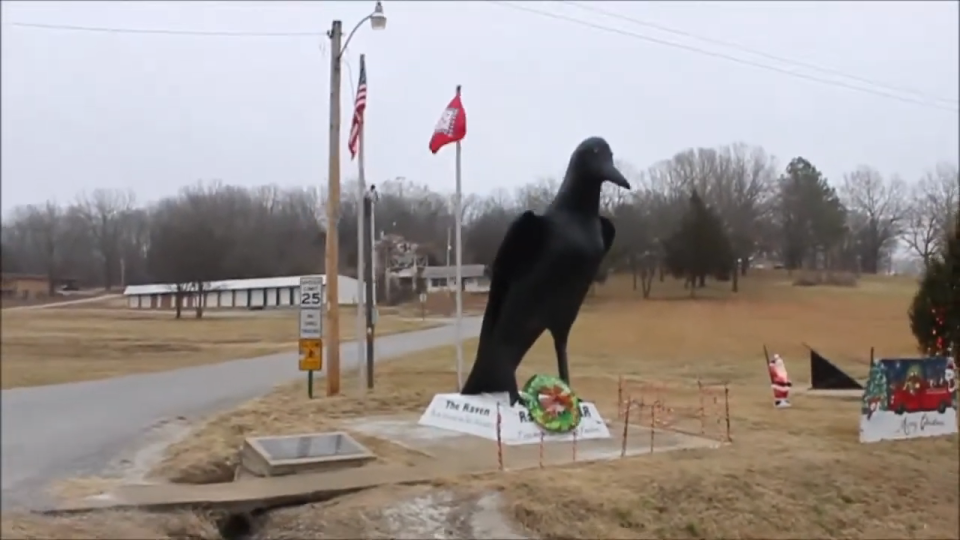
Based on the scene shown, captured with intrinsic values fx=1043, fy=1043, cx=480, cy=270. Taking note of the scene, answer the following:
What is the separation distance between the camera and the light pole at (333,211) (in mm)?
15055

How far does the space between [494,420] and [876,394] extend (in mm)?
4350

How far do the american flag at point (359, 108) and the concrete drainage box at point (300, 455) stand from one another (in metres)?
7.26

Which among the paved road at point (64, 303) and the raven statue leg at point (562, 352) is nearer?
the paved road at point (64, 303)

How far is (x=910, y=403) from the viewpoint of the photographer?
1192 centimetres

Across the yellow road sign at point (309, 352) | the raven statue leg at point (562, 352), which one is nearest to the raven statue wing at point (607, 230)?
the raven statue leg at point (562, 352)

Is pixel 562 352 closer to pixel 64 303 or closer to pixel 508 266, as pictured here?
pixel 508 266

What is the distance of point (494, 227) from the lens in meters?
28.4

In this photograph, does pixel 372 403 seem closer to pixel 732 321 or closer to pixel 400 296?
pixel 400 296

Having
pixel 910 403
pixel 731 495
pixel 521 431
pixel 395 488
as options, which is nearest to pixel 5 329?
pixel 395 488

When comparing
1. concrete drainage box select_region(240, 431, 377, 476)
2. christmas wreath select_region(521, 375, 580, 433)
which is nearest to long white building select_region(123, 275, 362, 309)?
concrete drainage box select_region(240, 431, 377, 476)

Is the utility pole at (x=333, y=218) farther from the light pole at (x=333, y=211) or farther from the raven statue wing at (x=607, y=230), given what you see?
the raven statue wing at (x=607, y=230)

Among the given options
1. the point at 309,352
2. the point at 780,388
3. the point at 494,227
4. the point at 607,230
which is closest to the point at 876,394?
the point at 607,230

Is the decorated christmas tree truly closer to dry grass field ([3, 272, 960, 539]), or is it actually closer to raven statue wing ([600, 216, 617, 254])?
dry grass field ([3, 272, 960, 539])

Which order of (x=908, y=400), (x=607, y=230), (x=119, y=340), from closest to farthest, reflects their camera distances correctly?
(x=119, y=340), (x=607, y=230), (x=908, y=400)
